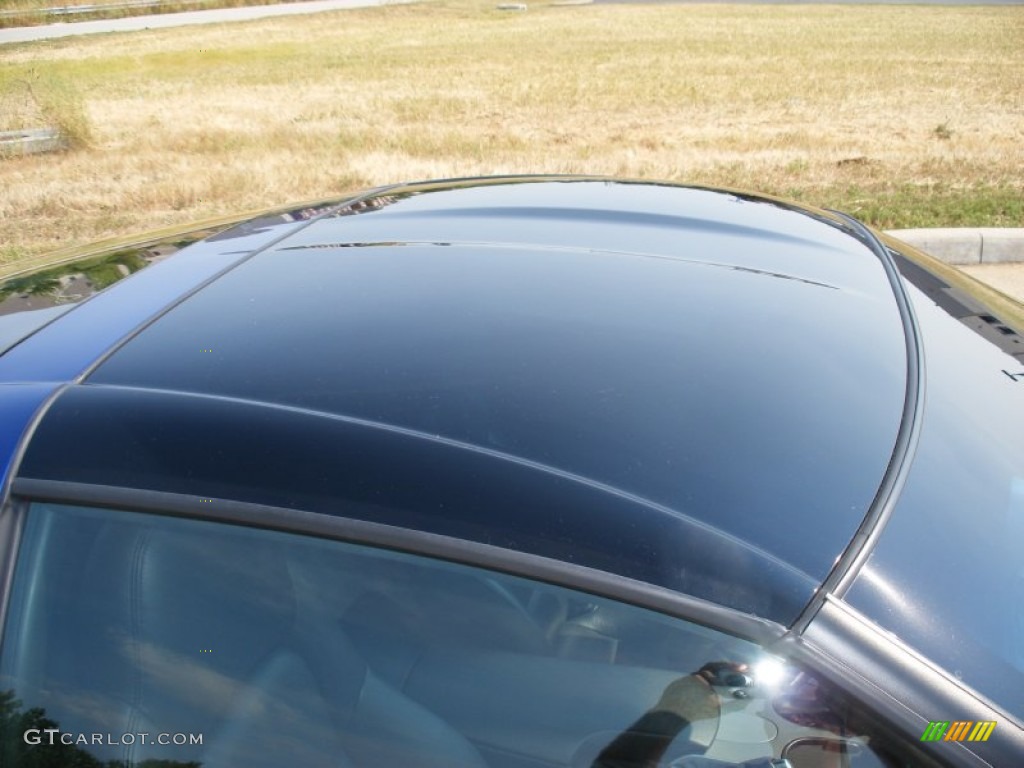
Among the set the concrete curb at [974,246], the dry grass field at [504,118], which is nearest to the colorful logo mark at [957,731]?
the dry grass field at [504,118]

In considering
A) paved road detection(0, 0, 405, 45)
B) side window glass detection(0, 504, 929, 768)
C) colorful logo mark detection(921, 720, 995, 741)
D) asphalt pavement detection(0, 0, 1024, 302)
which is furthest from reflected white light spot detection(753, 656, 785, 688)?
paved road detection(0, 0, 405, 45)

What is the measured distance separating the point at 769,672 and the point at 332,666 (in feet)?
2.02

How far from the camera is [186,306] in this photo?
1962 mm

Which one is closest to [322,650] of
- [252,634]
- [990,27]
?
[252,634]

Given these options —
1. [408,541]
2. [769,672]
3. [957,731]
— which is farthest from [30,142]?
[957,731]

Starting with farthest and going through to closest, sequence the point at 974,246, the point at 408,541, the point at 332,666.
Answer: the point at 974,246 → the point at 332,666 → the point at 408,541

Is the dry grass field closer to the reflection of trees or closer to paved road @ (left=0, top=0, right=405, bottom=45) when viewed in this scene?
paved road @ (left=0, top=0, right=405, bottom=45)

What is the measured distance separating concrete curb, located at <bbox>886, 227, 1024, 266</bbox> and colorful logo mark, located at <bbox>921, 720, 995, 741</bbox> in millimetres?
5548

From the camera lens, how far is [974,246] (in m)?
6.26

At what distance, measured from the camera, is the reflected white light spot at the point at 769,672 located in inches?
47.2

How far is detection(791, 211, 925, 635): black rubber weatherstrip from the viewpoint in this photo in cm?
125

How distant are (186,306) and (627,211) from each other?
46.5 inches
